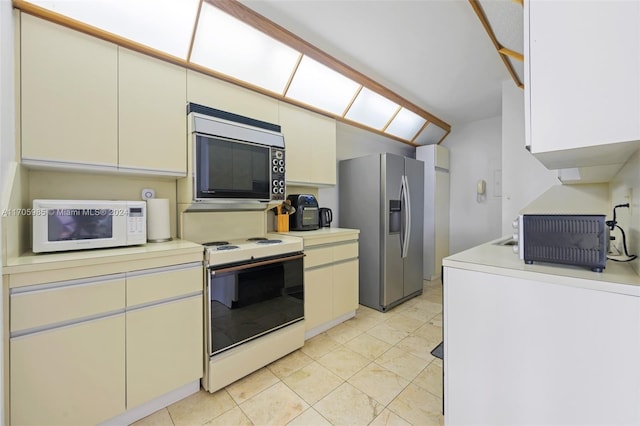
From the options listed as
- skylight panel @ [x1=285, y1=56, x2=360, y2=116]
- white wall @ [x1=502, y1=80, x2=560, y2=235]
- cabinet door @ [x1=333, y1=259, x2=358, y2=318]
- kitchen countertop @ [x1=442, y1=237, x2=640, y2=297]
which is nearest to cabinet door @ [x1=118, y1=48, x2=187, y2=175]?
skylight panel @ [x1=285, y1=56, x2=360, y2=116]

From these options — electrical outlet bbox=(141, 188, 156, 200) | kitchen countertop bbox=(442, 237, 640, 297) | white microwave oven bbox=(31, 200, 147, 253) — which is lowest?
kitchen countertop bbox=(442, 237, 640, 297)

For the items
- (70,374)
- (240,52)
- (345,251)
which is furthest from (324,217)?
(70,374)

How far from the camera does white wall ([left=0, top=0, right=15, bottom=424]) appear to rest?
118cm

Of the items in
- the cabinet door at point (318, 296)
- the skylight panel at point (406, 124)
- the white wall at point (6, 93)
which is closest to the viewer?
the white wall at point (6, 93)

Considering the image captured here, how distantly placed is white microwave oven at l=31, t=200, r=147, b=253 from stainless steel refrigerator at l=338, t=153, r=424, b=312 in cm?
231

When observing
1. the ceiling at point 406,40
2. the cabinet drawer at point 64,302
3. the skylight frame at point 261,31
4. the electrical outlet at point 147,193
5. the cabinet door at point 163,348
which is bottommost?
the cabinet door at point 163,348

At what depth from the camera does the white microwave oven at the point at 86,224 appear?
4.46ft

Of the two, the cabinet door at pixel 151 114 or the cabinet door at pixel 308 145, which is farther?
the cabinet door at pixel 308 145

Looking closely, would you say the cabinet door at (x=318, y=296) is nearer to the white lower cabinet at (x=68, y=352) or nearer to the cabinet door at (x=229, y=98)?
the white lower cabinet at (x=68, y=352)

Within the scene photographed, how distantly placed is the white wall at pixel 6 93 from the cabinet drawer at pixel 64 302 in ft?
0.24

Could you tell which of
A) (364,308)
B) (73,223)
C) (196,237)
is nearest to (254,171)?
(196,237)

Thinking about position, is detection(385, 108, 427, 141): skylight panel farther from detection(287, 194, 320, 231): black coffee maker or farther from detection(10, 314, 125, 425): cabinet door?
detection(10, 314, 125, 425): cabinet door

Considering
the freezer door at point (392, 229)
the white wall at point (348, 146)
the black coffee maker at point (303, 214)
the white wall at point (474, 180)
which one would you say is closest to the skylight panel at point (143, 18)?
the black coffee maker at point (303, 214)

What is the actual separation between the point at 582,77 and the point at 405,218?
2.53 meters
